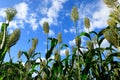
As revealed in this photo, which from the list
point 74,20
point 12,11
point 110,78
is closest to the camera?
point 12,11

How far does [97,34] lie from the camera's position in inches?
256

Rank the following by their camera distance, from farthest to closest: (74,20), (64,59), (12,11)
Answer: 1. (64,59)
2. (74,20)
3. (12,11)

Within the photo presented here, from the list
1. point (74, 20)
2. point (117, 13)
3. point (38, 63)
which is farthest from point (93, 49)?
point (117, 13)

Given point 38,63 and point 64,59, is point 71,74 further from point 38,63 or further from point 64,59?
point 38,63

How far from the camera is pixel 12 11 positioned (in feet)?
13.4

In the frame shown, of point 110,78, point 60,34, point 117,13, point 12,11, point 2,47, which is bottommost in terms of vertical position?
point 110,78

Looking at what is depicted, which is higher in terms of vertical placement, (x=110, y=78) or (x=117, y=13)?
(x=117, y=13)

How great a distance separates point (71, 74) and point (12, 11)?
3.24 m

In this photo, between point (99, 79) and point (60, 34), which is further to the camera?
point (60, 34)

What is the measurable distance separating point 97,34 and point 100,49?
48 cm

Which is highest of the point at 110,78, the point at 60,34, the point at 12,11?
the point at 60,34

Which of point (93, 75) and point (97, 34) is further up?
point (97, 34)

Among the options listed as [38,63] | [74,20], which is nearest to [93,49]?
[74,20]

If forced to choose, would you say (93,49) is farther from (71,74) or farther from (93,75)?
(71,74)
